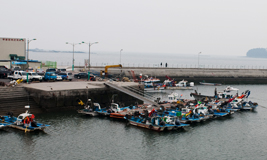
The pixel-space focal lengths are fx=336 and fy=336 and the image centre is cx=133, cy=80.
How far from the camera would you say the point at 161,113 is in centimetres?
4631

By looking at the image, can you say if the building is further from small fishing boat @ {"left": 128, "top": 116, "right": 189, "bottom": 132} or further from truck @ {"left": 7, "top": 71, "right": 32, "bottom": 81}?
small fishing boat @ {"left": 128, "top": 116, "right": 189, "bottom": 132}

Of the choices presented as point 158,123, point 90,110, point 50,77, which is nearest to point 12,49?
point 50,77

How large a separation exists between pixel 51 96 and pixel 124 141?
1650cm

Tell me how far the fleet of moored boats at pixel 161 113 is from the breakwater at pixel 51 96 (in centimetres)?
229

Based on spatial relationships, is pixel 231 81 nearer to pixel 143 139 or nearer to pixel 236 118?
pixel 236 118

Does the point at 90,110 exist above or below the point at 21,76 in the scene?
below

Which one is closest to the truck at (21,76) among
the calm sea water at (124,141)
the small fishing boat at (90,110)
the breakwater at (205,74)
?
→ the calm sea water at (124,141)

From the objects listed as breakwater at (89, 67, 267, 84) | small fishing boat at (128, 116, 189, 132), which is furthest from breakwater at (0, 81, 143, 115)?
breakwater at (89, 67, 267, 84)

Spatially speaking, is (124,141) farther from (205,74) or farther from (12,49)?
(205,74)

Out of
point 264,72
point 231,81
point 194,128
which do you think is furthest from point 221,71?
point 194,128

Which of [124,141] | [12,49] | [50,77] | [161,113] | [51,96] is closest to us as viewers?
[124,141]

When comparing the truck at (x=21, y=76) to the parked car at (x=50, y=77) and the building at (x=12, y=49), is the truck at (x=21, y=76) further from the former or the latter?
the building at (x=12, y=49)

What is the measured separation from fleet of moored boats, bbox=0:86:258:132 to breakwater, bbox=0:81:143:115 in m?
2.29

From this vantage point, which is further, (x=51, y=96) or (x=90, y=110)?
(x=51, y=96)
